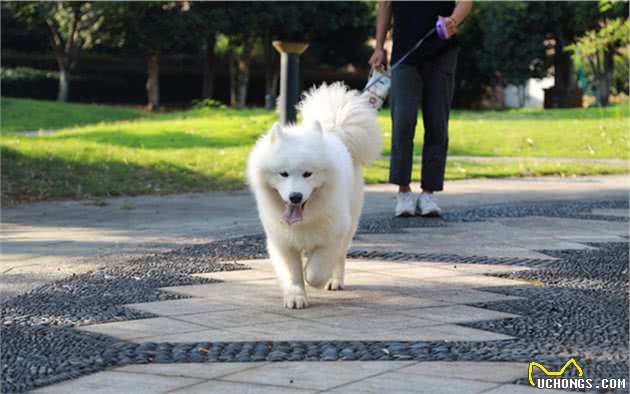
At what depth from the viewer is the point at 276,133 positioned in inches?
207

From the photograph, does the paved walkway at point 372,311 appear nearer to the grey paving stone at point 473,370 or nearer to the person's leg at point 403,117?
the grey paving stone at point 473,370

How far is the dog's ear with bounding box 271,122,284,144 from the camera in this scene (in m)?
5.24

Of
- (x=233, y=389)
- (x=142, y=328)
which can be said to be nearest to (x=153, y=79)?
(x=142, y=328)

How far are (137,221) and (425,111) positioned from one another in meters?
2.67

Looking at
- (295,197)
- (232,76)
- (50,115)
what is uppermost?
(232,76)

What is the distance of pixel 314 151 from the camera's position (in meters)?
5.26

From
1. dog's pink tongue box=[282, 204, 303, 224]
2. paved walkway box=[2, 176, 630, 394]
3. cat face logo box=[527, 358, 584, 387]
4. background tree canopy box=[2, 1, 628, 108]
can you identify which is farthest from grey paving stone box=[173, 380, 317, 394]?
background tree canopy box=[2, 1, 628, 108]

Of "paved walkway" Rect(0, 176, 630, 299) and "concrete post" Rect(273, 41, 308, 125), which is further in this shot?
"concrete post" Rect(273, 41, 308, 125)

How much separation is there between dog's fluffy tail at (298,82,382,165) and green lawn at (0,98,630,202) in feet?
16.6

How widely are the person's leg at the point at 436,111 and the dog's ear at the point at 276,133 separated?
3902 mm

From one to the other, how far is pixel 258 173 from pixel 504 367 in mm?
1891

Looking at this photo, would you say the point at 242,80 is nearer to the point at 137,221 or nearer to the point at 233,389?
the point at 137,221

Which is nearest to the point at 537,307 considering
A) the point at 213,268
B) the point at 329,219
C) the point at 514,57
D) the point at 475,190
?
the point at 329,219

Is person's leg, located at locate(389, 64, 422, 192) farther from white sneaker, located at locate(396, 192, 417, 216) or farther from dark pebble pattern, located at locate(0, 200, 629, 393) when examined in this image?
dark pebble pattern, located at locate(0, 200, 629, 393)
